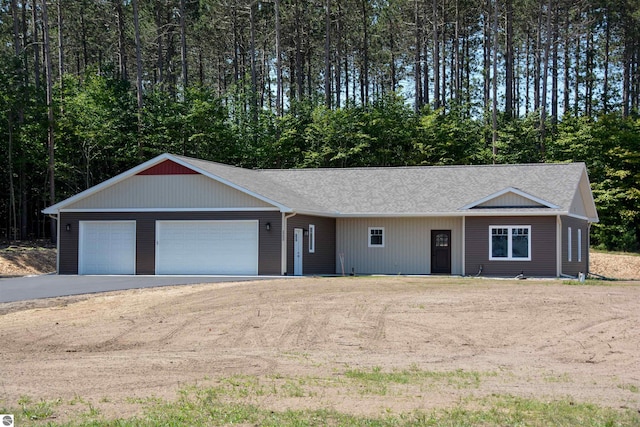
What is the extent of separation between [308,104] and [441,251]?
20003mm

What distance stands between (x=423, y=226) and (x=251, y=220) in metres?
7.05

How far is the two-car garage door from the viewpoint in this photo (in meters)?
29.3

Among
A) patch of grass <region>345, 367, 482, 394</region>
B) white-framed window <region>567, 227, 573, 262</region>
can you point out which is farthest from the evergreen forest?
patch of grass <region>345, 367, 482, 394</region>

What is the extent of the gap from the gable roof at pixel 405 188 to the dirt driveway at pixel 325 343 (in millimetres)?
7658

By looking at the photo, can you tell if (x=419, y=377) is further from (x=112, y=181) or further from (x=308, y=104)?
(x=308, y=104)

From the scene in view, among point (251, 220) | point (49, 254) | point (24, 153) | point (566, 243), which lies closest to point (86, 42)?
point (24, 153)

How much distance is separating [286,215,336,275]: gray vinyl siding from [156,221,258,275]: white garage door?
1289 mm

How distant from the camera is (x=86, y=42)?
5962cm

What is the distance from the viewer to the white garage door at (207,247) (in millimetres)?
29281

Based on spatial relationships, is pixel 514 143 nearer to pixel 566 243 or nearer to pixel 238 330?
pixel 566 243

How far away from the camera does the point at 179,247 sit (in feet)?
98.4

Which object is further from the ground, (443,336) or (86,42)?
(86,42)

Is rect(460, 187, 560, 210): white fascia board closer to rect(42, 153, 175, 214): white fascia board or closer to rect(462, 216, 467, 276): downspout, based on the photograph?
rect(462, 216, 467, 276): downspout

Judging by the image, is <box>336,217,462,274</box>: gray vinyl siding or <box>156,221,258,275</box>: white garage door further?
<box>336,217,462,274</box>: gray vinyl siding
